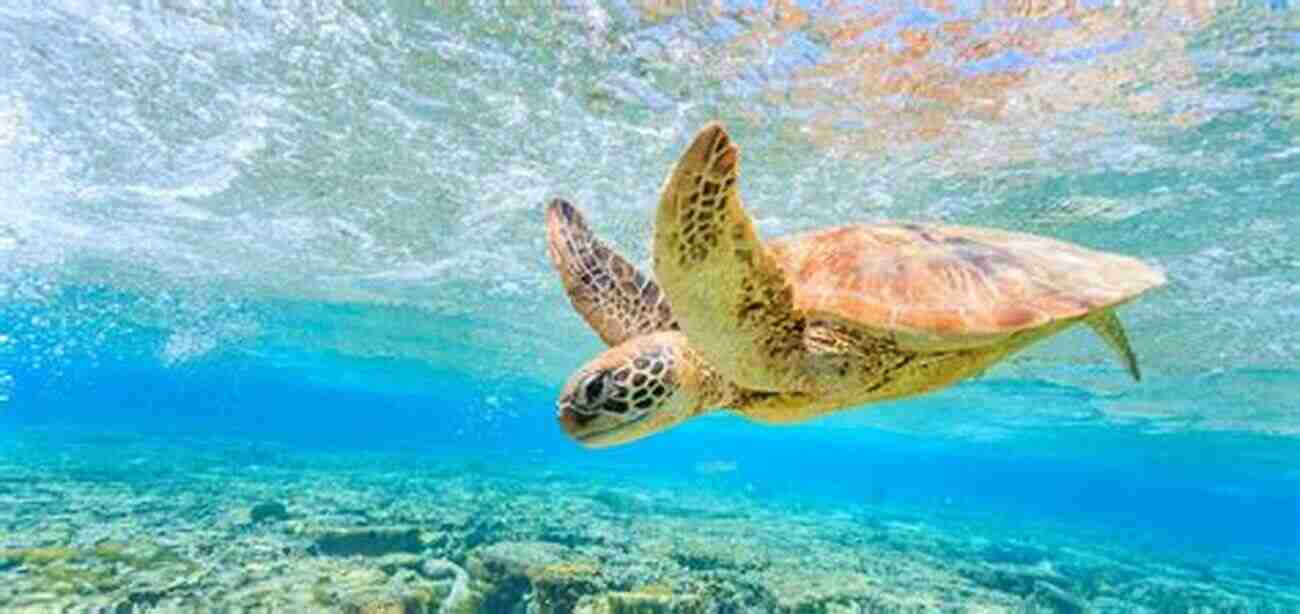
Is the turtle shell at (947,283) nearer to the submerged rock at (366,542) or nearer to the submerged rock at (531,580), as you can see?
the submerged rock at (531,580)

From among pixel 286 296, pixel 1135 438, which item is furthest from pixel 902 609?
pixel 1135 438

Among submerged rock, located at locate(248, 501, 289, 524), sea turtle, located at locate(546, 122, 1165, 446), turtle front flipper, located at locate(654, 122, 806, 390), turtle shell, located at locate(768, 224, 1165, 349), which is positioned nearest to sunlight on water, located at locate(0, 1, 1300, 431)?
turtle shell, located at locate(768, 224, 1165, 349)

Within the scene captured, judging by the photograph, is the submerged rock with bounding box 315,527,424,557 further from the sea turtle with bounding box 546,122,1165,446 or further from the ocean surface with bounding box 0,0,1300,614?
the sea turtle with bounding box 546,122,1165,446

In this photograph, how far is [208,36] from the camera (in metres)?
8.98

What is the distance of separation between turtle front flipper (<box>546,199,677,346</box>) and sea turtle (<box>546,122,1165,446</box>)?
4 cm

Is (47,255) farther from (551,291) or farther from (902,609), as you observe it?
(902,609)

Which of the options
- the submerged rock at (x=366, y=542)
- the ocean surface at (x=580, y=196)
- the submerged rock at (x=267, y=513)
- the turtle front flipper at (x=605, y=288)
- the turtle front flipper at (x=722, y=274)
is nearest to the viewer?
the turtle front flipper at (x=722, y=274)

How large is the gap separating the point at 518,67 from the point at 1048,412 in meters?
30.9

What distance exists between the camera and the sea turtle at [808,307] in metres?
2.71

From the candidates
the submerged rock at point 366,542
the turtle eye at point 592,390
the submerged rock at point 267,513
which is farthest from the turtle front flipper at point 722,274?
the submerged rock at point 267,513

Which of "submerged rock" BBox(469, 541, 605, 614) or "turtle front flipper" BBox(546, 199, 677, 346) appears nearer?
"turtle front flipper" BBox(546, 199, 677, 346)

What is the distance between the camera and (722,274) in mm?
2797

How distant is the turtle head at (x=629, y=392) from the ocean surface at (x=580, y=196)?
0.20 meters

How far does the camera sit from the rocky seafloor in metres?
7.18
